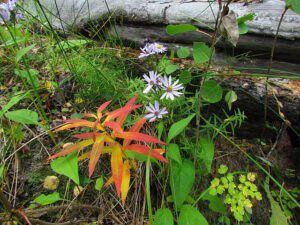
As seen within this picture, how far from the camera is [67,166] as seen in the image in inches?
43.6

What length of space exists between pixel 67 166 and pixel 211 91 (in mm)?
643

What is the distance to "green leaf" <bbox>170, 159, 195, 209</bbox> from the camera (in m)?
1.23

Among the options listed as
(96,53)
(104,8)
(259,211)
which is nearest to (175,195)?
(259,211)

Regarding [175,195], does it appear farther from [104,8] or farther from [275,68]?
[104,8]

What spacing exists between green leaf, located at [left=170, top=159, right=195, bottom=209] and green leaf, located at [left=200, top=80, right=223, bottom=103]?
0.90 ft

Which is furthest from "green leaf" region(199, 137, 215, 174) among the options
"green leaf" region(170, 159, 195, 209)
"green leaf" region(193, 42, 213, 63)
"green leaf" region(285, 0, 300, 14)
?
"green leaf" region(285, 0, 300, 14)

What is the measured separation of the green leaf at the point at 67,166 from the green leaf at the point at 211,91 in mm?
573

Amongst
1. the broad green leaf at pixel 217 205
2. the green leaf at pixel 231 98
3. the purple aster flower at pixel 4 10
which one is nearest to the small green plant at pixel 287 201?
the broad green leaf at pixel 217 205

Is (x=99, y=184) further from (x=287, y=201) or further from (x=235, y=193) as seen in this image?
(x=287, y=201)

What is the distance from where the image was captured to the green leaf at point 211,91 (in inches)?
53.0

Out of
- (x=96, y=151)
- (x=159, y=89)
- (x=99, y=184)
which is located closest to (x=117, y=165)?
(x=96, y=151)

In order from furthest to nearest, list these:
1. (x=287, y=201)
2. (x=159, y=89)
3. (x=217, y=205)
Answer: (x=287, y=201), (x=159, y=89), (x=217, y=205)

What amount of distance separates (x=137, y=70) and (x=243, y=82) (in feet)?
1.96

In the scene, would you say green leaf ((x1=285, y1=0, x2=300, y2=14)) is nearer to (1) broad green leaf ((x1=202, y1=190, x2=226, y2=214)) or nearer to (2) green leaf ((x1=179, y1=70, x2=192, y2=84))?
(2) green leaf ((x1=179, y1=70, x2=192, y2=84))
